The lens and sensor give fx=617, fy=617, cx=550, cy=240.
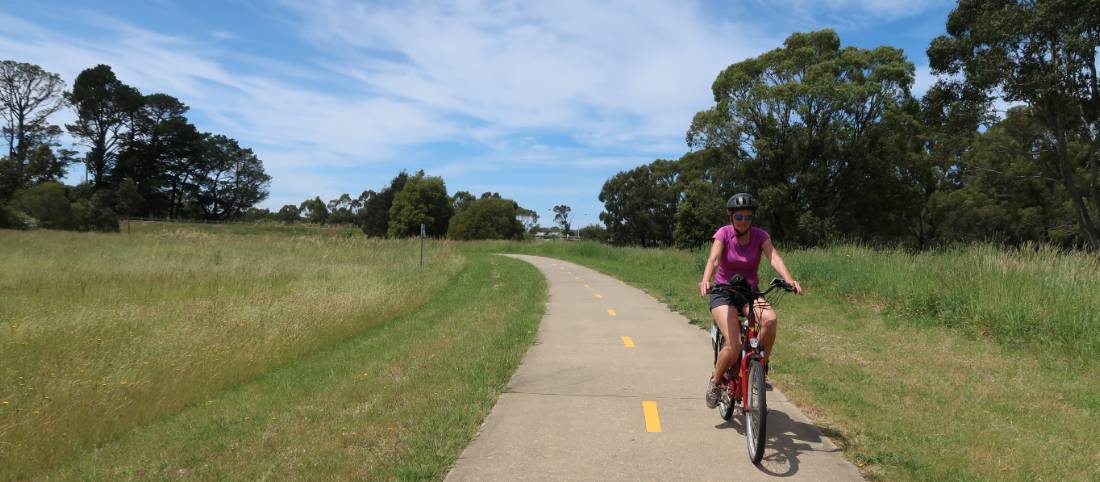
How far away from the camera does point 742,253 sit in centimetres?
504

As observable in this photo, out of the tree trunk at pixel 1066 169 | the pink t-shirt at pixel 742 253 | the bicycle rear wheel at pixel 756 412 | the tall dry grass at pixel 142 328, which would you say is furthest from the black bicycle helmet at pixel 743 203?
the tree trunk at pixel 1066 169

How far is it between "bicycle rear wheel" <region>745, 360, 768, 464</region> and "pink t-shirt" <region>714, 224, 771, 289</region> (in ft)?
2.60

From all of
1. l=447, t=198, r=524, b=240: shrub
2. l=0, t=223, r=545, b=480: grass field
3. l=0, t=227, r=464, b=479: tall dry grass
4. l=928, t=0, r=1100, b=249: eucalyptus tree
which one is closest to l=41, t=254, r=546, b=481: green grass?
l=0, t=223, r=545, b=480: grass field

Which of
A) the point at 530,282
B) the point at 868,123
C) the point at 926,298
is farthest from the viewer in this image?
the point at 868,123

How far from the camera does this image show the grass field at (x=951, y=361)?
15.1 feet

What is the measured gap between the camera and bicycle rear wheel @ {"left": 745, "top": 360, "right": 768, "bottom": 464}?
4211 mm

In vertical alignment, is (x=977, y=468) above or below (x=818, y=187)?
below

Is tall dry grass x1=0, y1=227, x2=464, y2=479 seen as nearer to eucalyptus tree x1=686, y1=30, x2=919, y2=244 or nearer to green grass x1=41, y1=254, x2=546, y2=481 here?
green grass x1=41, y1=254, x2=546, y2=481

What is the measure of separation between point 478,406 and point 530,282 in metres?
13.8

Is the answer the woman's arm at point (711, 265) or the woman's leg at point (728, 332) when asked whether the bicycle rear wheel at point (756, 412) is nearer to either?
the woman's leg at point (728, 332)

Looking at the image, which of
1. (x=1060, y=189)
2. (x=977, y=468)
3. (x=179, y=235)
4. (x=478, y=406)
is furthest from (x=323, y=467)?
(x=1060, y=189)

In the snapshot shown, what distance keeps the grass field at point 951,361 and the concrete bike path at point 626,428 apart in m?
0.44

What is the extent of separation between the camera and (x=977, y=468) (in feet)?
13.9

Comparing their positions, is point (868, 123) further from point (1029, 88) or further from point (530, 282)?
point (530, 282)
